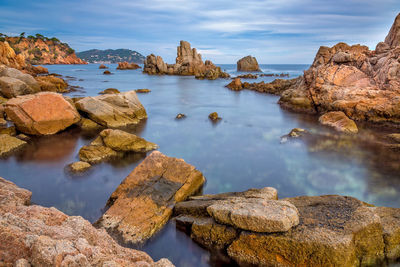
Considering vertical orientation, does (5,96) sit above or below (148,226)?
above

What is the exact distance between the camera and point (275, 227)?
5.05m

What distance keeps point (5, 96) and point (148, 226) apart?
788 inches

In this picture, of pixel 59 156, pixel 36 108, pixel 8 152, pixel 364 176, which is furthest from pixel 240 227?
pixel 36 108

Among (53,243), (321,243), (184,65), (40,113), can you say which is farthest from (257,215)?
(184,65)

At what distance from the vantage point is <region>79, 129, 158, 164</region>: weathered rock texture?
11.0m

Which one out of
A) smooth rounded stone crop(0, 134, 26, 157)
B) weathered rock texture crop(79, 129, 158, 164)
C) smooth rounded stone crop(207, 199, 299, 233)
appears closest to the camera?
smooth rounded stone crop(207, 199, 299, 233)

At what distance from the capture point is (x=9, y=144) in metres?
11.9

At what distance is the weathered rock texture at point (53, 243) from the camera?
3041 millimetres

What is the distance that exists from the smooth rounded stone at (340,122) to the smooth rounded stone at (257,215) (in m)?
12.6

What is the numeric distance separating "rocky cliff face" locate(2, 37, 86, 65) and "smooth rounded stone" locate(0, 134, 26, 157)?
10854cm

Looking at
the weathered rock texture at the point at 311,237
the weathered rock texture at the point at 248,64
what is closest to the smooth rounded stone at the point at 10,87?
the weathered rock texture at the point at 311,237

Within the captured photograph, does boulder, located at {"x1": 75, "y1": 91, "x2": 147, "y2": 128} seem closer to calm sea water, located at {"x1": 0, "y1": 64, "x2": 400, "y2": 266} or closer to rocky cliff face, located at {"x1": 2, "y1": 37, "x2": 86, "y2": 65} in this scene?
calm sea water, located at {"x1": 0, "y1": 64, "x2": 400, "y2": 266}

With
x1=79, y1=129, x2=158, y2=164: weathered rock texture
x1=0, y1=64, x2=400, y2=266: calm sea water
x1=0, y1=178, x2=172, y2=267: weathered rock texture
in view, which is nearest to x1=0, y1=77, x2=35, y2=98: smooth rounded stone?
x1=0, y1=64, x2=400, y2=266: calm sea water

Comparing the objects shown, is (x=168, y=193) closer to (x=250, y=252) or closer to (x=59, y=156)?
(x=250, y=252)
